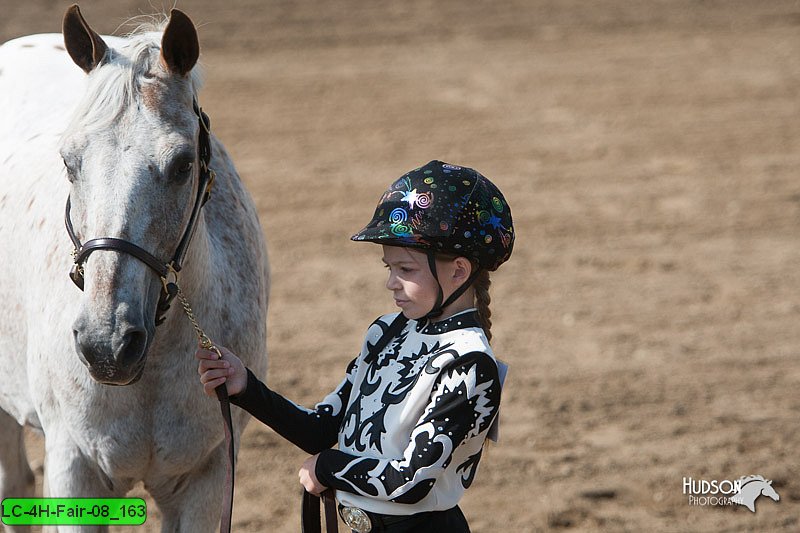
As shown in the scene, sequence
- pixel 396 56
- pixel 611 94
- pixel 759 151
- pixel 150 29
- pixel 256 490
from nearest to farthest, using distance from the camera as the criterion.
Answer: pixel 150 29 → pixel 256 490 → pixel 759 151 → pixel 611 94 → pixel 396 56

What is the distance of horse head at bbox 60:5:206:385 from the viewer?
94.0 inches

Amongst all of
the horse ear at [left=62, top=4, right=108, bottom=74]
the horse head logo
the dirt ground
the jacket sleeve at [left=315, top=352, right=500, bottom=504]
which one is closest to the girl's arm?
the jacket sleeve at [left=315, top=352, right=500, bottom=504]

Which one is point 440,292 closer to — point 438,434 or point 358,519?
point 438,434

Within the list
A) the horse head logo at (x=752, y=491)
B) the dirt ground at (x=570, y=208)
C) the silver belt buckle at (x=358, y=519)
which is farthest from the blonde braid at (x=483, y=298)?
the horse head logo at (x=752, y=491)

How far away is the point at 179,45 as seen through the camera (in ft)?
8.86

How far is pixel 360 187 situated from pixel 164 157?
18.8 ft

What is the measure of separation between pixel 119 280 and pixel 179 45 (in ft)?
2.25

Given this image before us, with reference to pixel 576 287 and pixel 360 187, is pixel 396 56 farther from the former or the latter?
pixel 576 287

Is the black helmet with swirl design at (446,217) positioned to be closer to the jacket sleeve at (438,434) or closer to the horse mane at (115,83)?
the jacket sleeve at (438,434)

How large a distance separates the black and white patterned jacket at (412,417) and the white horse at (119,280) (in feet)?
1.44

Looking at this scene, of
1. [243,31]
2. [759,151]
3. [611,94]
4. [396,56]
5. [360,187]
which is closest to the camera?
[360,187]

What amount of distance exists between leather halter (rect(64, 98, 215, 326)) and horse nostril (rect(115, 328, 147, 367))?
170mm

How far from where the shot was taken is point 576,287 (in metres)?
6.68

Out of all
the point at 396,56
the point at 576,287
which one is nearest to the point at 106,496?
the point at 576,287
